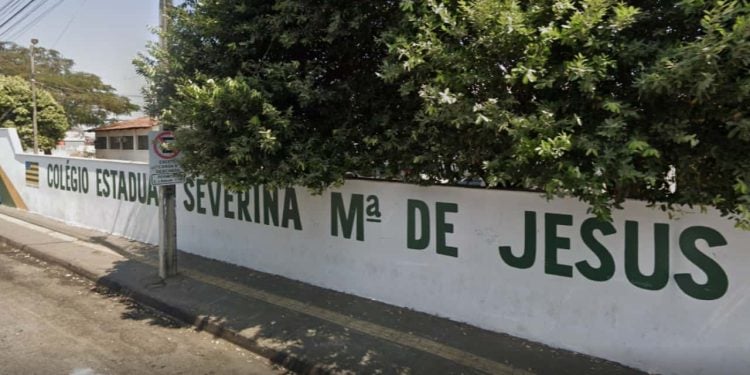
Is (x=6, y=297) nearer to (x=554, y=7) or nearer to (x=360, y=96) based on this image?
(x=360, y=96)

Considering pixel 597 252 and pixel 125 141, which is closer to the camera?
pixel 597 252

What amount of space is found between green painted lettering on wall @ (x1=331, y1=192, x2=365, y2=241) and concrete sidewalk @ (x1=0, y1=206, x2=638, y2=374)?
767mm

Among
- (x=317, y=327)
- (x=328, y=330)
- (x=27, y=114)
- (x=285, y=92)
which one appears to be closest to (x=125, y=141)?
(x=27, y=114)

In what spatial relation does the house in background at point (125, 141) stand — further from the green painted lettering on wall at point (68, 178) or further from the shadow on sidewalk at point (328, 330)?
the shadow on sidewalk at point (328, 330)

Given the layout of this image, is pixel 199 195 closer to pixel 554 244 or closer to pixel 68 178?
pixel 68 178

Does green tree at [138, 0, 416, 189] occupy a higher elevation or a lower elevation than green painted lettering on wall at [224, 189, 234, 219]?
higher

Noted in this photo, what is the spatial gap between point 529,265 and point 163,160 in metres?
4.80

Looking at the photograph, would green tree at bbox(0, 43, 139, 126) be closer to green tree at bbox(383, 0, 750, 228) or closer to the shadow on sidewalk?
the shadow on sidewalk

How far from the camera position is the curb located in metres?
4.42

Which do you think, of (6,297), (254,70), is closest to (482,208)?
(254,70)

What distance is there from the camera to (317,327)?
5.12m

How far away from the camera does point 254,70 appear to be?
18.0ft

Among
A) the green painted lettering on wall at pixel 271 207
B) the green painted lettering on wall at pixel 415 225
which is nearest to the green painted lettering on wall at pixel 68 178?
the green painted lettering on wall at pixel 271 207

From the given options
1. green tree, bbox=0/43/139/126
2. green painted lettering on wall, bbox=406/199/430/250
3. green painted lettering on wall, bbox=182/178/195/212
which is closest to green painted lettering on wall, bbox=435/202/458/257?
green painted lettering on wall, bbox=406/199/430/250
